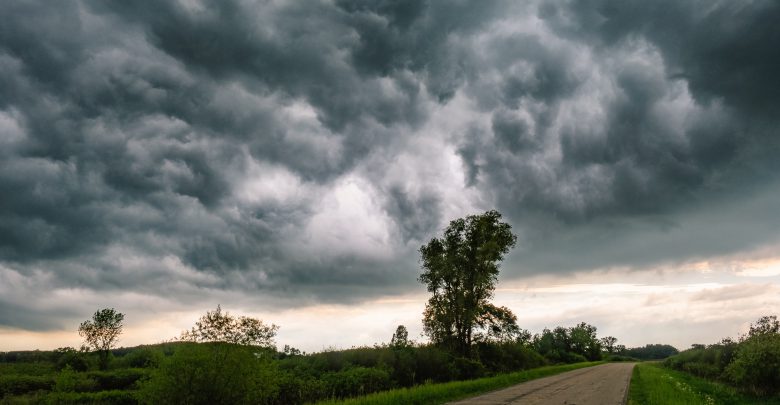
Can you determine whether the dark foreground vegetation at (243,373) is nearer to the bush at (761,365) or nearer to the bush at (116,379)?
the bush at (116,379)

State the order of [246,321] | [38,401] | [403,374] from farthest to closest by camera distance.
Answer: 1. [403,374]
2. [38,401]
3. [246,321]

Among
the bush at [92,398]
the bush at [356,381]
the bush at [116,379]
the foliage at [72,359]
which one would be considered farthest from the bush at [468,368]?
the foliage at [72,359]

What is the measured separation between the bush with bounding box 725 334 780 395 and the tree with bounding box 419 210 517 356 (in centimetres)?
2249

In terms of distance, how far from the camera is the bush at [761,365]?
25672mm

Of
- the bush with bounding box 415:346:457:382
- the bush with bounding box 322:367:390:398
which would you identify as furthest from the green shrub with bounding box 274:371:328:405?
the bush with bounding box 415:346:457:382

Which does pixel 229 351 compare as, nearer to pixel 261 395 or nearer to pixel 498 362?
pixel 261 395

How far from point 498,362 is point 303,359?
847 inches

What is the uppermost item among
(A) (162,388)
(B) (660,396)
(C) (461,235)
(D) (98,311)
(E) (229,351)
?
(C) (461,235)

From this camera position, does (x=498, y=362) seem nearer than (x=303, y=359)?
No

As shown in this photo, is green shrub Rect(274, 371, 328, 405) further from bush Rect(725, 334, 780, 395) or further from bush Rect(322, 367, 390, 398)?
bush Rect(725, 334, 780, 395)

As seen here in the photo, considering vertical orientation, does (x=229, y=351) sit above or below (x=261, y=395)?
above

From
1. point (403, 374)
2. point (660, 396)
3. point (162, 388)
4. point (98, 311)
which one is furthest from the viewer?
point (98, 311)

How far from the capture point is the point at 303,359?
132ft

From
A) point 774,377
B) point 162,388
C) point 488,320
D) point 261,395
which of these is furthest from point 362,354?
point 774,377
